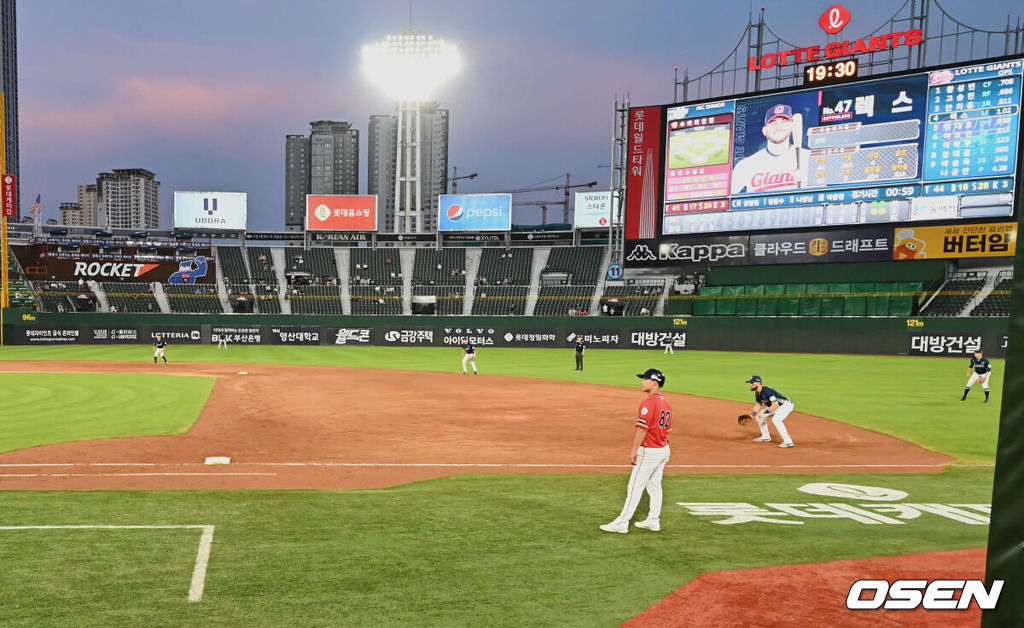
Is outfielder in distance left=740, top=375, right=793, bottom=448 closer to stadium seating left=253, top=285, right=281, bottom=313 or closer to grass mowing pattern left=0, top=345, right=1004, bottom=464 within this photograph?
grass mowing pattern left=0, top=345, right=1004, bottom=464

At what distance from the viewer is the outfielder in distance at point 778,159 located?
1721 inches

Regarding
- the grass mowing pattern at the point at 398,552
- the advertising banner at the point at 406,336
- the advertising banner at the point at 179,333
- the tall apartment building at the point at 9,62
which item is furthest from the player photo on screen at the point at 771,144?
the tall apartment building at the point at 9,62

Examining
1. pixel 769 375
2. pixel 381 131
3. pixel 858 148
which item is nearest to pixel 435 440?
pixel 769 375

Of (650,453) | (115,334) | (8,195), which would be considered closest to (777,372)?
(650,453)

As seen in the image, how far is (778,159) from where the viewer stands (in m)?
44.3

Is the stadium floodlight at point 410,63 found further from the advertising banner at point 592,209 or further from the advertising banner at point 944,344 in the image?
the advertising banner at point 944,344

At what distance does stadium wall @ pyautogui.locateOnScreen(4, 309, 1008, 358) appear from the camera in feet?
138

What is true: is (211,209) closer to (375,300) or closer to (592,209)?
(375,300)

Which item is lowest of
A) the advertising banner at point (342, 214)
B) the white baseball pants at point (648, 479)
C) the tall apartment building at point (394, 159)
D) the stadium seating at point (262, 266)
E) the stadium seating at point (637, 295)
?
the white baseball pants at point (648, 479)

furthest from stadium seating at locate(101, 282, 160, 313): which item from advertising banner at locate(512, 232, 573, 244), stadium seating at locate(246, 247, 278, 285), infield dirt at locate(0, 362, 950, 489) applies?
infield dirt at locate(0, 362, 950, 489)

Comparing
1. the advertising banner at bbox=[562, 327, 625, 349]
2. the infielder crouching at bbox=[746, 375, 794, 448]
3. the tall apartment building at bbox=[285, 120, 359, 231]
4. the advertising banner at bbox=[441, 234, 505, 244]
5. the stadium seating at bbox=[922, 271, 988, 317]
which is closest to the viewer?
the infielder crouching at bbox=[746, 375, 794, 448]

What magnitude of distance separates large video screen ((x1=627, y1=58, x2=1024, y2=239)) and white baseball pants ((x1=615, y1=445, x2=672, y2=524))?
40.5 metres

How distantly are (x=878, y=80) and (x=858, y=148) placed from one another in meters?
4.26

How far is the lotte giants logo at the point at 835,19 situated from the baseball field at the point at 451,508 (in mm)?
34370
